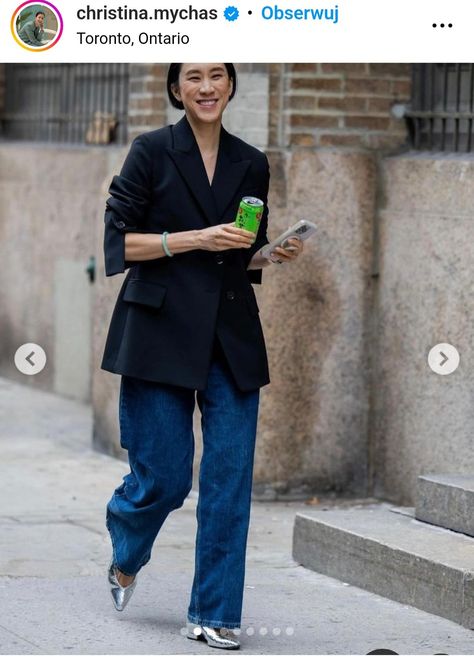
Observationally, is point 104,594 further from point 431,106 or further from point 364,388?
point 431,106

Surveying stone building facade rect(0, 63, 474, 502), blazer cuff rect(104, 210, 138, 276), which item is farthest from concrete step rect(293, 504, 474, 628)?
blazer cuff rect(104, 210, 138, 276)

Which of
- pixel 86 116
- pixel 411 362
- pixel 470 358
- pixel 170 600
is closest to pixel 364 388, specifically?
pixel 411 362

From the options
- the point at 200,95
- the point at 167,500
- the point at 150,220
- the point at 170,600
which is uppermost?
the point at 200,95

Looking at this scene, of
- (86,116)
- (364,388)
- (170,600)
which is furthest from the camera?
(86,116)

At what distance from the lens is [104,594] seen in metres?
6.16

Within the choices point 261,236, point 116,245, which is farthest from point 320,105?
point 116,245

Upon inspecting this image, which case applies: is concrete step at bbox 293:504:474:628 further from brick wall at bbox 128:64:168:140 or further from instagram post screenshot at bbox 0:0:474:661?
brick wall at bbox 128:64:168:140

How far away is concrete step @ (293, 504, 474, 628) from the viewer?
592 cm

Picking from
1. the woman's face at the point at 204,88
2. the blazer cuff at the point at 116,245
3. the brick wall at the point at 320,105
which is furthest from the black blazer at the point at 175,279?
the brick wall at the point at 320,105

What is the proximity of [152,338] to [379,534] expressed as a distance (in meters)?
1.49

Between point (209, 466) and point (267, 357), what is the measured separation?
153cm
